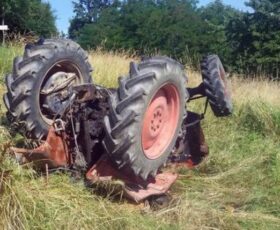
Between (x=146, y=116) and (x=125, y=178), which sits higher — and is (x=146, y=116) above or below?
above

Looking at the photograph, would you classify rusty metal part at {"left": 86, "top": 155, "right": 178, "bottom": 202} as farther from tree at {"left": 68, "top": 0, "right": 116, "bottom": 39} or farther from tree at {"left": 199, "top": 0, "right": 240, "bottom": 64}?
tree at {"left": 68, "top": 0, "right": 116, "bottom": 39}

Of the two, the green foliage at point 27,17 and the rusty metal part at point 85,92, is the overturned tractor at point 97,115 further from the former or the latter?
the green foliage at point 27,17

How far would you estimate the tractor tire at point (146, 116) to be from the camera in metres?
3.99

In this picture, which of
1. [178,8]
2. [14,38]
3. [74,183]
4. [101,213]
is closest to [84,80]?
[74,183]

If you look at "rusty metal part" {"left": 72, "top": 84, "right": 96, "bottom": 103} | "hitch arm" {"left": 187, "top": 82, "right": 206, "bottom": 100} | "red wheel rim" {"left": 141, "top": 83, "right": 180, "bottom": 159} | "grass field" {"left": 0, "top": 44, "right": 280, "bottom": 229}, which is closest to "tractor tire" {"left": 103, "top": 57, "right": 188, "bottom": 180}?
"red wheel rim" {"left": 141, "top": 83, "right": 180, "bottom": 159}

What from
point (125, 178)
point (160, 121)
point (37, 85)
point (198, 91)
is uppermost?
point (37, 85)

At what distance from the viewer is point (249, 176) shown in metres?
5.70

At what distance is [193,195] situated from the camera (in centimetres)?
483

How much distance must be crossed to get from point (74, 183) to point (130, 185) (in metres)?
0.42

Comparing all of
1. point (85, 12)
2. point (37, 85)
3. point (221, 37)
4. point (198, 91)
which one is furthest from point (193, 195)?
point (85, 12)

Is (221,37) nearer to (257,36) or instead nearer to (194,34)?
(194,34)

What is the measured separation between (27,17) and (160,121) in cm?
3158

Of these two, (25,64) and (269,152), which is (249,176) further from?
(25,64)

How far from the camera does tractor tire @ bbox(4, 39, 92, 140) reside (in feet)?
14.7
